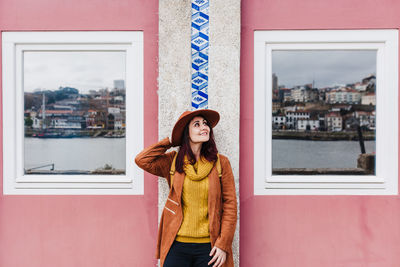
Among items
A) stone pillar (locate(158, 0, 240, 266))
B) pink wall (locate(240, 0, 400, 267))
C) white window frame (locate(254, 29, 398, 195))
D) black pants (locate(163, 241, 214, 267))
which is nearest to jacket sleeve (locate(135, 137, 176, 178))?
stone pillar (locate(158, 0, 240, 266))

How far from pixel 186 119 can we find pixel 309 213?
1.83 metres

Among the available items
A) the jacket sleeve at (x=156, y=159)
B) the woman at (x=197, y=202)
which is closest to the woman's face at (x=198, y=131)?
the woman at (x=197, y=202)

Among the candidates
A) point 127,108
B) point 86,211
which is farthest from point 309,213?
point 86,211

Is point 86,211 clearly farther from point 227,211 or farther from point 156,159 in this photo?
point 227,211

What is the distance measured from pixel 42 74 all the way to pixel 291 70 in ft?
9.34

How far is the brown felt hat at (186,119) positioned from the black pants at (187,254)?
2.87 feet

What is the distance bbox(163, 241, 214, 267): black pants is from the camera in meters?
2.71

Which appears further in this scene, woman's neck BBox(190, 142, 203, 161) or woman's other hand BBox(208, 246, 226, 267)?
woman's neck BBox(190, 142, 203, 161)

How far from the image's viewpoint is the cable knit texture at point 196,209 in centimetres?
271

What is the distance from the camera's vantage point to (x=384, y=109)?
371 centimetres

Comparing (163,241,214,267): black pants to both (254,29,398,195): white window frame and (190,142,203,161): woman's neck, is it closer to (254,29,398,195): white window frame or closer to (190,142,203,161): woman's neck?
(190,142,203,161): woman's neck

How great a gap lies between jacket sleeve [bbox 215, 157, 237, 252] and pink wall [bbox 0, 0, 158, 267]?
3.45 ft

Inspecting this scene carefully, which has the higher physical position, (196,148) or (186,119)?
(186,119)

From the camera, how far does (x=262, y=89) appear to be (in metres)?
3.65
